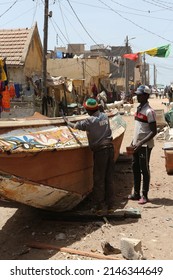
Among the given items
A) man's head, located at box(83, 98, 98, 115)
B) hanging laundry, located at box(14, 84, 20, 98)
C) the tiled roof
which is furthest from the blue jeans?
the tiled roof

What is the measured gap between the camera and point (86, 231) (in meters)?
5.52

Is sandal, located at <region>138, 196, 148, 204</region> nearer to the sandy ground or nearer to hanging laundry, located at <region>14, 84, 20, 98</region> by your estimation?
the sandy ground

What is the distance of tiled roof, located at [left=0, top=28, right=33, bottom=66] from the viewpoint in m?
20.1

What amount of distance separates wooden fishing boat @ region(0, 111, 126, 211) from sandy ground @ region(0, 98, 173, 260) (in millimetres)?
397

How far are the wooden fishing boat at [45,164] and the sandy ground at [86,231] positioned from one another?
0.40 metres

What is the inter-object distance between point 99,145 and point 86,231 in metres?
1.21

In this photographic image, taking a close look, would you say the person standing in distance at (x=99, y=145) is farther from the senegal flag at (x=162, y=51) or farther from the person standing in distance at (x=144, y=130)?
the senegal flag at (x=162, y=51)

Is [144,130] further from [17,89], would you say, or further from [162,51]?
[162,51]

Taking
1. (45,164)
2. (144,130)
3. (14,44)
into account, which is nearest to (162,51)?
(14,44)

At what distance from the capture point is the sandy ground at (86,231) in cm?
497

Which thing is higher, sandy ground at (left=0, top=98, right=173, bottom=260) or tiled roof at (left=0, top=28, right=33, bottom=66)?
tiled roof at (left=0, top=28, right=33, bottom=66)

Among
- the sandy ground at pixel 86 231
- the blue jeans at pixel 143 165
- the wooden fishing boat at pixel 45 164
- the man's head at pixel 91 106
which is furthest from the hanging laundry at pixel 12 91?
the man's head at pixel 91 106

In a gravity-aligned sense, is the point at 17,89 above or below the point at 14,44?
below

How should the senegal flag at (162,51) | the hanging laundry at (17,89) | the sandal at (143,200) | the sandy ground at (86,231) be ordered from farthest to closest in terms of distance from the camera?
the senegal flag at (162,51) → the hanging laundry at (17,89) → the sandal at (143,200) → the sandy ground at (86,231)
